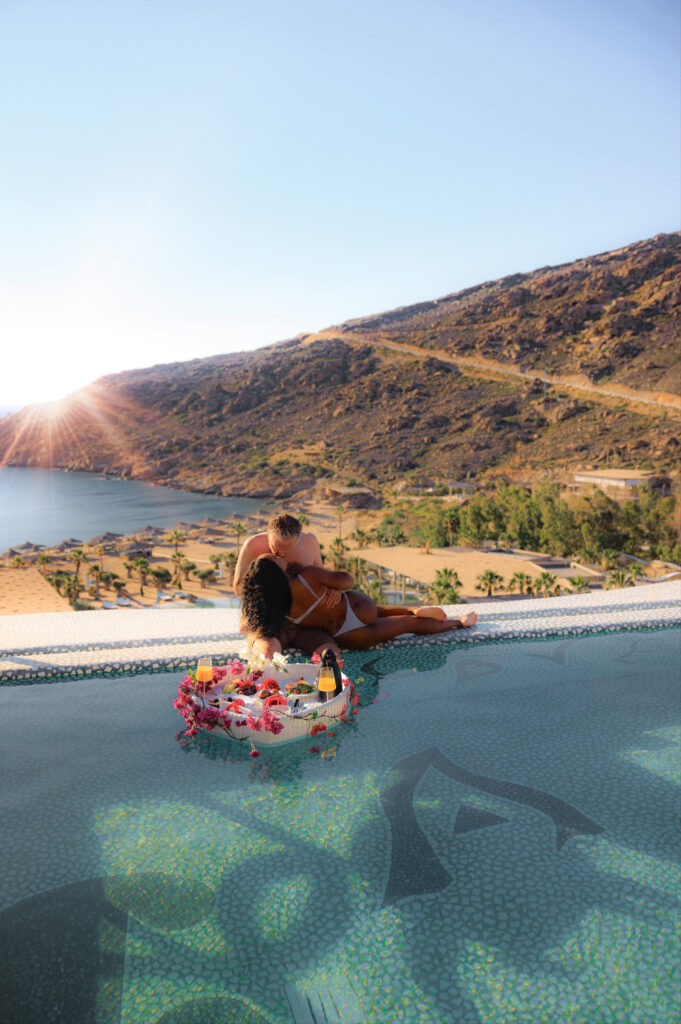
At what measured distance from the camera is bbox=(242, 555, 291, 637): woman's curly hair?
6.31 metres

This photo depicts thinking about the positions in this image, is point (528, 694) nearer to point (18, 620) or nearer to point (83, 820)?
point (83, 820)

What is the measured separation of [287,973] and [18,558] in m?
39.4

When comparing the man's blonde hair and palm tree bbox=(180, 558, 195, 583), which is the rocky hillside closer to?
palm tree bbox=(180, 558, 195, 583)

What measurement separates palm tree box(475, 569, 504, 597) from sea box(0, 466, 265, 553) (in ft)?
127

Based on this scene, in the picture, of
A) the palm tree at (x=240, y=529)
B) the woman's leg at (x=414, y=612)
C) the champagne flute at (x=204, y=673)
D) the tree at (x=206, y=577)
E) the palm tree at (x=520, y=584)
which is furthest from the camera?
the palm tree at (x=240, y=529)

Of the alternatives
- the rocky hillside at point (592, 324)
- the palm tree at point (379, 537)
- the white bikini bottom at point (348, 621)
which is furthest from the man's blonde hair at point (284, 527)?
the rocky hillside at point (592, 324)

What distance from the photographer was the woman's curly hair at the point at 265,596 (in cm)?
631

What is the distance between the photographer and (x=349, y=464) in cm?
6762

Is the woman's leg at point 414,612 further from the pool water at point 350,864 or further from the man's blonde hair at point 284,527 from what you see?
the man's blonde hair at point 284,527

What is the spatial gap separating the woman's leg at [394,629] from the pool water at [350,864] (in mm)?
757

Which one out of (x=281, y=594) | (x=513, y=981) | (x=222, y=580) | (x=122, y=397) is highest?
(x=122, y=397)

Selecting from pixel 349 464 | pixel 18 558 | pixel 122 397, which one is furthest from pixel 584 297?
pixel 122 397

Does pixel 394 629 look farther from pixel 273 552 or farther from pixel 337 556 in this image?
pixel 337 556

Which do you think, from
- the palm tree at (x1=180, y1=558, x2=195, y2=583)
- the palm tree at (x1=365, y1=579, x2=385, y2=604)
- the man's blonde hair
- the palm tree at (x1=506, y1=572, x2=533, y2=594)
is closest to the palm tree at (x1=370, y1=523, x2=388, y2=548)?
the palm tree at (x1=180, y1=558, x2=195, y2=583)
